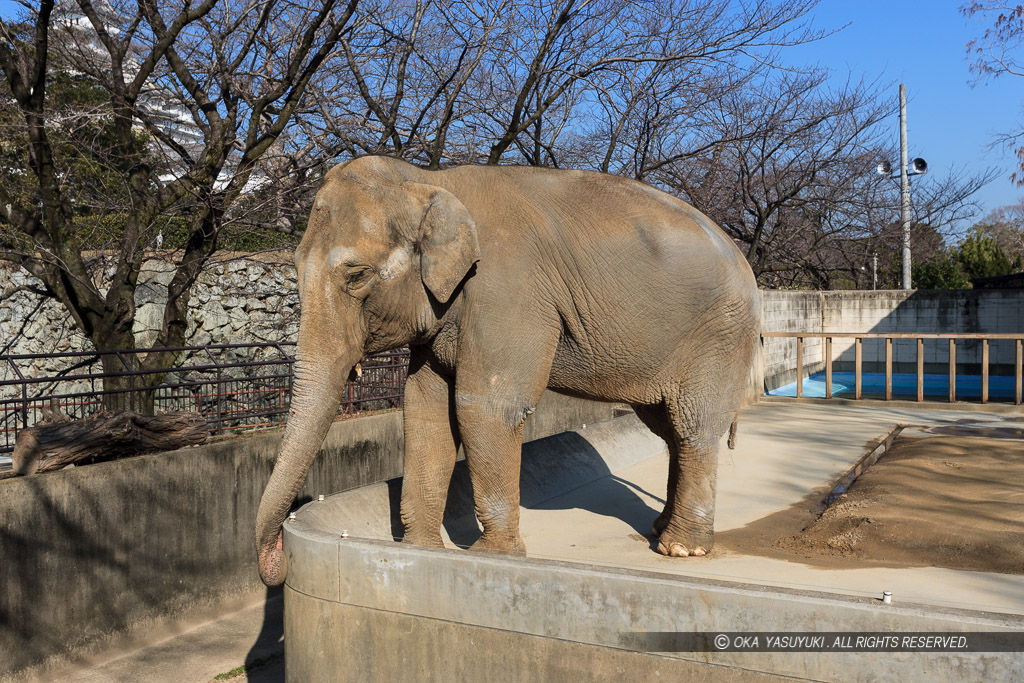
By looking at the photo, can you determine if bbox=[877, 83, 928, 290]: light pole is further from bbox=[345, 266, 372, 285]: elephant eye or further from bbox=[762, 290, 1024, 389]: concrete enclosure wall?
bbox=[345, 266, 372, 285]: elephant eye

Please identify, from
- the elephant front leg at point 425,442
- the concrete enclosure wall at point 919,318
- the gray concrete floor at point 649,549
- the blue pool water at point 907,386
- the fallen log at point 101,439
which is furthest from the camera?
the blue pool water at point 907,386

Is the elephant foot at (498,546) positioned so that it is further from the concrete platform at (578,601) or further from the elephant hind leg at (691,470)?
the elephant hind leg at (691,470)

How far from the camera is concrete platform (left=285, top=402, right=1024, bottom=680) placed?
3.58 meters

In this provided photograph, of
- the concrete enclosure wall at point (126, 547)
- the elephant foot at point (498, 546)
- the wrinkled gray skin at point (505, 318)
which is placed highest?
the wrinkled gray skin at point (505, 318)

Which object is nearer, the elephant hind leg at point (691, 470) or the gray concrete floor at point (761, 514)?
the gray concrete floor at point (761, 514)

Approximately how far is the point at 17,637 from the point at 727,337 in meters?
5.43

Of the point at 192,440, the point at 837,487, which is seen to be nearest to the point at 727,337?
the point at 837,487

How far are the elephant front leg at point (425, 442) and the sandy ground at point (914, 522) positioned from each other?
2206 mm

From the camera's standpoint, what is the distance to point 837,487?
27.0 feet

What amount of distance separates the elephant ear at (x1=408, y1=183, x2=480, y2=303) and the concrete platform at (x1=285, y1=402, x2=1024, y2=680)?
143 cm

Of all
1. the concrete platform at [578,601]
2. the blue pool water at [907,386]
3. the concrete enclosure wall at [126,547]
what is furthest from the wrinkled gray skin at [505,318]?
the blue pool water at [907,386]

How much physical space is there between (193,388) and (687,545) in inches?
277

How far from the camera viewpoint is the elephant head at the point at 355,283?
4539mm

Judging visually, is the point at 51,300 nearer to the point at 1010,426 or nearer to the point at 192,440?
the point at 192,440
